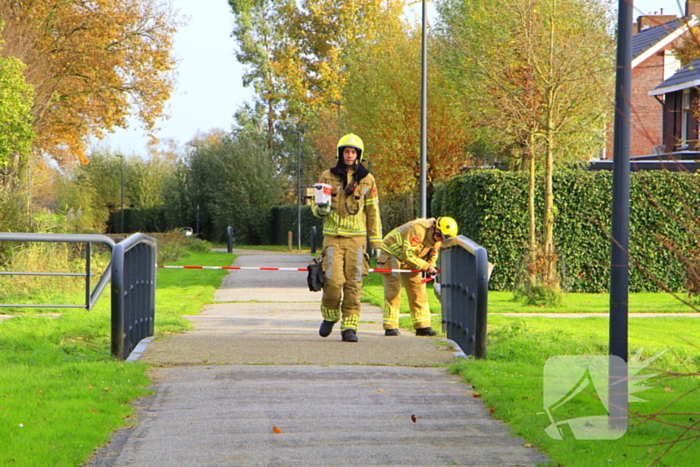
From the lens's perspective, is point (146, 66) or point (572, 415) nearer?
point (572, 415)

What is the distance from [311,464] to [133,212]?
2330 inches

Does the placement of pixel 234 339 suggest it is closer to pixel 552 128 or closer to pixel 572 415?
pixel 572 415

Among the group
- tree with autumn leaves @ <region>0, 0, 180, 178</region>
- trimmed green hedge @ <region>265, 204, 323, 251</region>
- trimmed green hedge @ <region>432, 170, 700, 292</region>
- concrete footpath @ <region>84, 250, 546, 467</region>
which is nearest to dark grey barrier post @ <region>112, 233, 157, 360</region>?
concrete footpath @ <region>84, 250, 546, 467</region>

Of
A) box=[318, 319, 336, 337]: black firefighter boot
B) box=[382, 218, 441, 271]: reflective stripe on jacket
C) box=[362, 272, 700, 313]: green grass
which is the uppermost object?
box=[382, 218, 441, 271]: reflective stripe on jacket

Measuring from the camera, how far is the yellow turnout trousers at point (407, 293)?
9.54 metres

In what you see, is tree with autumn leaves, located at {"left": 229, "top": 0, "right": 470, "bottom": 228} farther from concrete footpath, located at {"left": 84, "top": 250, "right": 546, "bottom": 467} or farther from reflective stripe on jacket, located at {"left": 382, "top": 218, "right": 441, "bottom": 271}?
concrete footpath, located at {"left": 84, "top": 250, "right": 546, "bottom": 467}

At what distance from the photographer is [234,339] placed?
28.0 ft

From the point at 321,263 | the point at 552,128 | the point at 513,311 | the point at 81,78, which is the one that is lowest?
the point at 513,311

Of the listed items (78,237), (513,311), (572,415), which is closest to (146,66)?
(513,311)

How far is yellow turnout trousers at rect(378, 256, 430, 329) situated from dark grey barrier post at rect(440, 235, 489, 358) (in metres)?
0.27

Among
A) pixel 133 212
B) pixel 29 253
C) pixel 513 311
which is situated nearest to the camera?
pixel 513 311

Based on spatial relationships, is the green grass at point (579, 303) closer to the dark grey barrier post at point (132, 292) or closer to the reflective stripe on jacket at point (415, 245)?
the reflective stripe on jacket at point (415, 245)

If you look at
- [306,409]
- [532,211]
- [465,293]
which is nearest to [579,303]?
[532,211]

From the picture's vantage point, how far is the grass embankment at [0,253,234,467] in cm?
457
